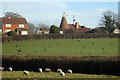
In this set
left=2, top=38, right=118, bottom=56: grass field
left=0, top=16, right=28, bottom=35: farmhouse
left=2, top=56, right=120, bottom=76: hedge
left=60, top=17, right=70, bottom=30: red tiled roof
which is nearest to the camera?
left=2, top=56, right=120, bottom=76: hedge

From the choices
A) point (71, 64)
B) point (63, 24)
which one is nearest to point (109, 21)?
point (63, 24)

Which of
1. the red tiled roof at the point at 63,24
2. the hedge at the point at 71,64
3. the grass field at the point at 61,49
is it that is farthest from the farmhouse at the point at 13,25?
the hedge at the point at 71,64

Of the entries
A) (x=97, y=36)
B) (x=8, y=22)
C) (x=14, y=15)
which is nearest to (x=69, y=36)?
(x=97, y=36)

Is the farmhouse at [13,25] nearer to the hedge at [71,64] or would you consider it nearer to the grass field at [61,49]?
the grass field at [61,49]

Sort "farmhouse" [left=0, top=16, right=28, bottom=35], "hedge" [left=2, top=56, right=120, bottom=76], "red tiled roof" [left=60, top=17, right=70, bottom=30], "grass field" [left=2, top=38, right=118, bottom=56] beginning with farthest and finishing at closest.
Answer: "red tiled roof" [left=60, top=17, right=70, bottom=30] → "farmhouse" [left=0, top=16, right=28, bottom=35] → "grass field" [left=2, top=38, right=118, bottom=56] → "hedge" [left=2, top=56, right=120, bottom=76]

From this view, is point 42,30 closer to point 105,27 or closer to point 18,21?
point 18,21

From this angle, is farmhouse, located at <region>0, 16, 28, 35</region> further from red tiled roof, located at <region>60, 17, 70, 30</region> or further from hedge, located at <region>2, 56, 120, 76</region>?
hedge, located at <region>2, 56, 120, 76</region>

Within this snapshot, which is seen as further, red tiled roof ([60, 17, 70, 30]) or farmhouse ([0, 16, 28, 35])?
red tiled roof ([60, 17, 70, 30])

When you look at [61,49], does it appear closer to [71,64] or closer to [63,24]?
[71,64]

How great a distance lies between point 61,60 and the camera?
760 inches

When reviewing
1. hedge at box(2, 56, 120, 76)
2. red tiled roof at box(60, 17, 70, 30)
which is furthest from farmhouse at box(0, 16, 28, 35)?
hedge at box(2, 56, 120, 76)

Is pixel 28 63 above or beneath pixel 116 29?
beneath

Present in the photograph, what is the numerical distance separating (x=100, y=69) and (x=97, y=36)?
3996 cm

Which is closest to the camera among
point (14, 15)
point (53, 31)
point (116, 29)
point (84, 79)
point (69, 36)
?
point (84, 79)
